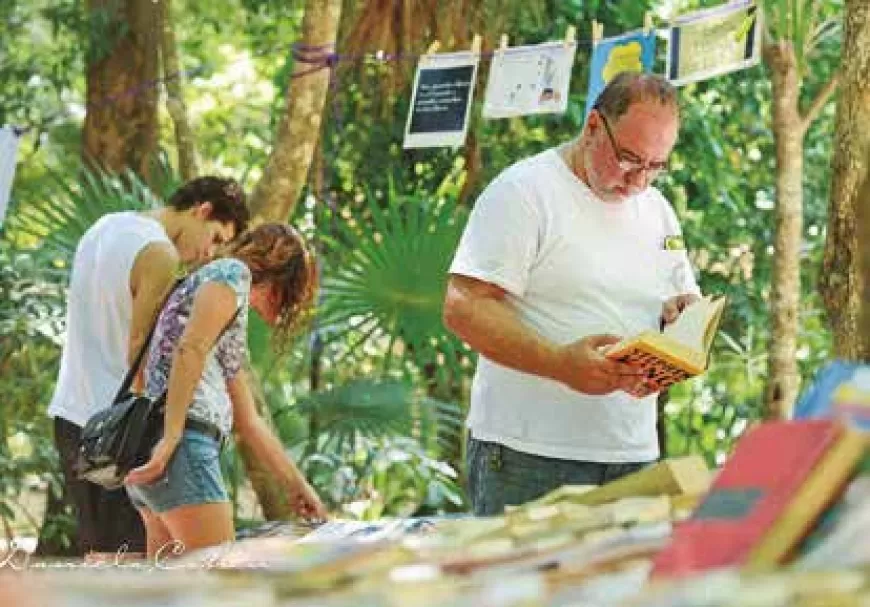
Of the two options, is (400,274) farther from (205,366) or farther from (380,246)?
(205,366)

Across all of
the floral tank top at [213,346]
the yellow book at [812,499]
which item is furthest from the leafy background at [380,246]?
the yellow book at [812,499]

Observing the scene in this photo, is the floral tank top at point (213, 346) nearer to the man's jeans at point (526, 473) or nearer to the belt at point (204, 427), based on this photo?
the belt at point (204, 427)

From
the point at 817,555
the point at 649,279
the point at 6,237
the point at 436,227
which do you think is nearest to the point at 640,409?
the point at 649,279

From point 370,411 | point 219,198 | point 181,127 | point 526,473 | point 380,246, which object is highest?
point 181,127

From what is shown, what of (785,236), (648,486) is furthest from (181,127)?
(648,486)

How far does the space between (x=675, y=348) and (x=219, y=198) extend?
6.22 ft

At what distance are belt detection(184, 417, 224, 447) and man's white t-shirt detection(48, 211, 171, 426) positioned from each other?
0.45 m

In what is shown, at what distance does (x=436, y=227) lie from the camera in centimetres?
677

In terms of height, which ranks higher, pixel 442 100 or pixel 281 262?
pixel 442 100

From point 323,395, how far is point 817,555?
613 cm

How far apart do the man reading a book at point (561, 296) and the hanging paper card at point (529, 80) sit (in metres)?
3.00

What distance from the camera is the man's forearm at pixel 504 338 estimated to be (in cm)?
329

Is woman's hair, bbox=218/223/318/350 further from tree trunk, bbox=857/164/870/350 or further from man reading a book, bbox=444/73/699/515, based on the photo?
tree trunk, bbox=857/164/870/350

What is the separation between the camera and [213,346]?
421 centimetres
